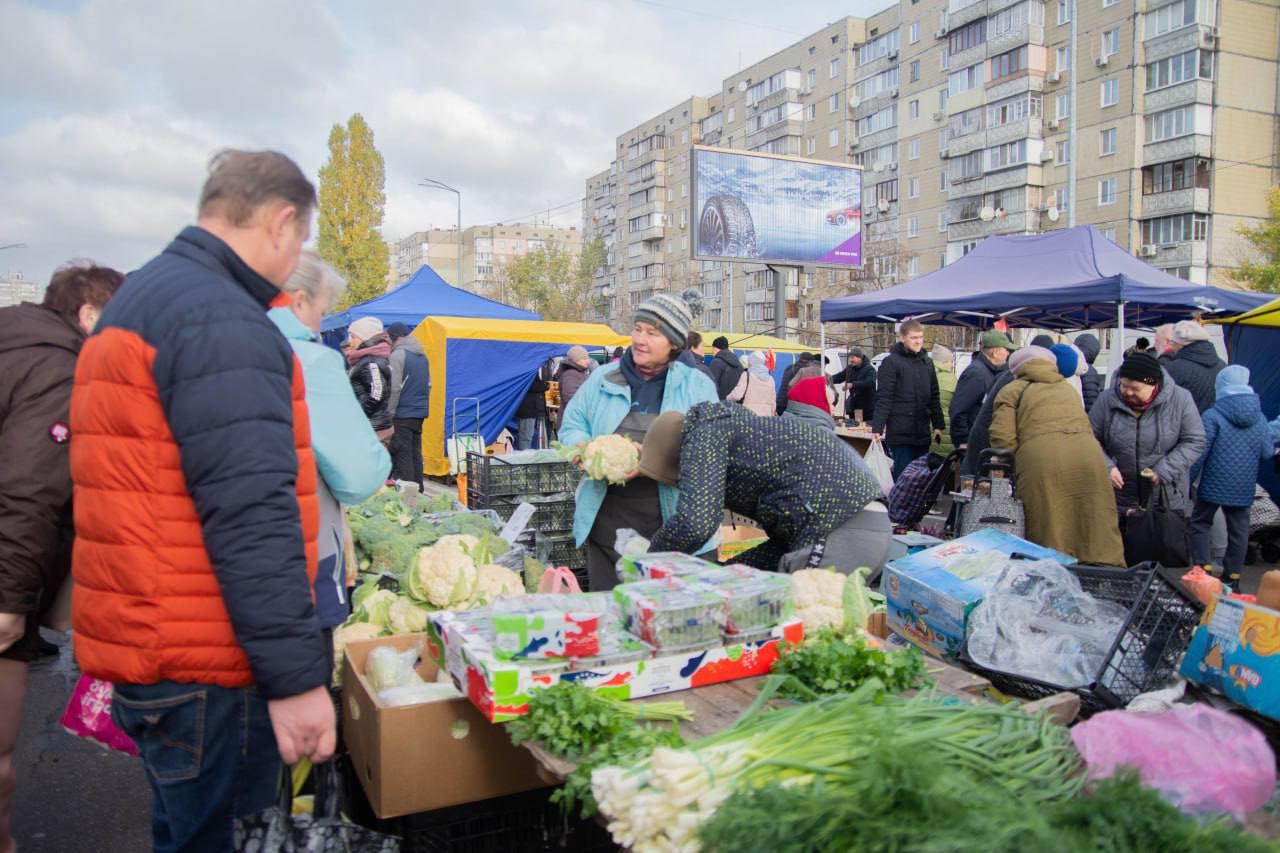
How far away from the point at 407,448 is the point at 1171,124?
1526 inches

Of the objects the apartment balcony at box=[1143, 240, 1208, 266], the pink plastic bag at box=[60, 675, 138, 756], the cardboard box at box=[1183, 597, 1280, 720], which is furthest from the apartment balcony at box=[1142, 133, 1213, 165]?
the pink plastic bag at box=[60, 675, 138, 756]

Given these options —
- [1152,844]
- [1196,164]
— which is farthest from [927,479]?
[1196,164]

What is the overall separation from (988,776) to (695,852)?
63 centimetres

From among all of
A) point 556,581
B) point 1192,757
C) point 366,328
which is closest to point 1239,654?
point 1192,757

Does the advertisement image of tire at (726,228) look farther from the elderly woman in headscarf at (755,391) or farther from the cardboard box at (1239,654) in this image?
the cardboard box at (1239,654)

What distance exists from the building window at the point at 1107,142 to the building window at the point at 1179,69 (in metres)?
2.17

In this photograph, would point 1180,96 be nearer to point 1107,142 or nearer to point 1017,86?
point 1107,142

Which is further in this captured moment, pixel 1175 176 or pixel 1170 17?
pixel 1175 176

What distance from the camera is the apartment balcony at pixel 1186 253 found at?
36406 millimetres

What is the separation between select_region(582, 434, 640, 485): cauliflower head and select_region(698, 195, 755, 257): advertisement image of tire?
1843 centimetres

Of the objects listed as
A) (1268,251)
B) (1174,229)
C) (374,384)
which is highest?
(1174,229)

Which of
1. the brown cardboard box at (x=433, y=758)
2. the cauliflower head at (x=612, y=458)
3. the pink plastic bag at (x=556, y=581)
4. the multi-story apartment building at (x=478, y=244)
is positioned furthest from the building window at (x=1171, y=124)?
the multi-story apartment building at (x=478, y=244)

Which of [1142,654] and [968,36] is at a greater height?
[968,36]

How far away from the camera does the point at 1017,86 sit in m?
41.4
